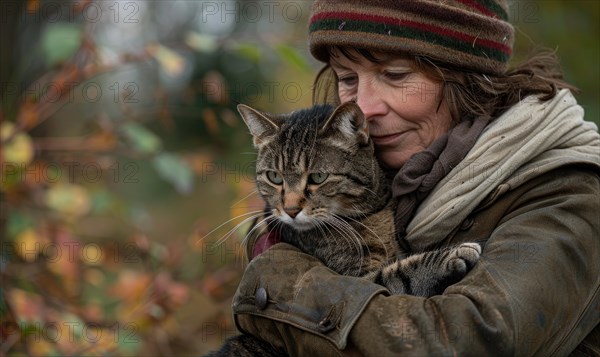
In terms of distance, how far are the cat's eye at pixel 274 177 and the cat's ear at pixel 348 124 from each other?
258mm

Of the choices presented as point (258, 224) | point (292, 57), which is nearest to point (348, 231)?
point (258, 224)

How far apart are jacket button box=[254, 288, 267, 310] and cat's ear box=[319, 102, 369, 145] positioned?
68 cm

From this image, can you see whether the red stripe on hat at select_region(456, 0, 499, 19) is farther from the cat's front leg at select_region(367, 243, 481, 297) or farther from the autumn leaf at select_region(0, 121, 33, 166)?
the autumn leaf at select_region(0, 121, 33, 166)

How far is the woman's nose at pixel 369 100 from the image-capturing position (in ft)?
8.59

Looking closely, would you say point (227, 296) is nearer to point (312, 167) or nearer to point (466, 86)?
point (312, 167)

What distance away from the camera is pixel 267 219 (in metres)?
2.76

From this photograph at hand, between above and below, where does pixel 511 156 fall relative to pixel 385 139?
above

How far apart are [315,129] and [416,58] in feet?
1.50

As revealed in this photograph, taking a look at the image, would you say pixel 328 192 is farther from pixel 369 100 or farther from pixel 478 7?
Result: pixel 478 7

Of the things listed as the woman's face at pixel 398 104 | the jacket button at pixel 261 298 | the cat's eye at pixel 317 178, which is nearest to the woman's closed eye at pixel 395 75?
the woman's face at pixel 398 104

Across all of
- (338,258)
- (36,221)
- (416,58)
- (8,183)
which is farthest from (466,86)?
(36,221)

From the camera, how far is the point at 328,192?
2.71 metres

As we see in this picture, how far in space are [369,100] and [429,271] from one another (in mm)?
689

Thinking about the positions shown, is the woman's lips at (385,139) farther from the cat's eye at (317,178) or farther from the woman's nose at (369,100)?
the cat's eye at (317,178)
